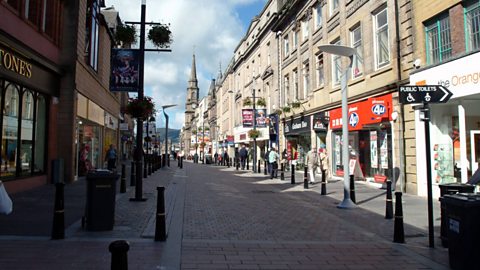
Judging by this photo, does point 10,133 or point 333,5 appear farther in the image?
point 333,5

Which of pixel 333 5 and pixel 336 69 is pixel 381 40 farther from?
pixel 333 5

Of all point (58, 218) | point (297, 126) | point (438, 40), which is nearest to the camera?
point (58, 218)

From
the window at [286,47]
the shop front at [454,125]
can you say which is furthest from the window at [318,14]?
the shop front at [454,125]

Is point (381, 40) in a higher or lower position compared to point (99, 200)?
higher

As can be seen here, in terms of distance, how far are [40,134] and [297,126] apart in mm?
17288

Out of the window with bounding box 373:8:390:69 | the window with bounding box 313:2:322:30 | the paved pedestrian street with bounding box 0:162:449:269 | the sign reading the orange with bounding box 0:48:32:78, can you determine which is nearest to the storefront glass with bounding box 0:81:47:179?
the sign reading the orange with bounding box 0:48:32:78

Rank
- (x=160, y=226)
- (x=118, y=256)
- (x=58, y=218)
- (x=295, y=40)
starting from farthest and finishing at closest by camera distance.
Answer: (x=295, y=40), (x=160, y=226), (x=58, y=218), (x=118, y=256)

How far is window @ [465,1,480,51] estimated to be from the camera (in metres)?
12.2

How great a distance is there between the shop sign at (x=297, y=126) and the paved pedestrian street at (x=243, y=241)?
14801 mm

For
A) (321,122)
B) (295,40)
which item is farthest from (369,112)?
(295,40)

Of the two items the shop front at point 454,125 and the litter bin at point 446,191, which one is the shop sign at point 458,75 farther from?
the litter bin at point 446,191

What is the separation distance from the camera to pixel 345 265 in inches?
238

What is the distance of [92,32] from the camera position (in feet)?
71.7

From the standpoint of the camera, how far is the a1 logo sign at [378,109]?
54.5 feet
